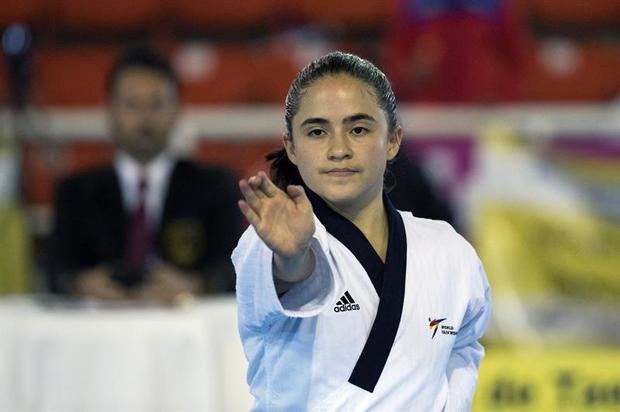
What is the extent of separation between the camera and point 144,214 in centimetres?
429

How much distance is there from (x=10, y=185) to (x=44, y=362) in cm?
176

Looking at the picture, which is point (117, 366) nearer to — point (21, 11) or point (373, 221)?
point (373, 221)

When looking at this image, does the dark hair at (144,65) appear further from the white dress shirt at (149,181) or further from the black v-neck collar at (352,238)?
the black v-neck collar at (352,238)

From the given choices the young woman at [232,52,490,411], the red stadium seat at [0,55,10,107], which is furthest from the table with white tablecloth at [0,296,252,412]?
the red stadium seat at [0,55,10,107]

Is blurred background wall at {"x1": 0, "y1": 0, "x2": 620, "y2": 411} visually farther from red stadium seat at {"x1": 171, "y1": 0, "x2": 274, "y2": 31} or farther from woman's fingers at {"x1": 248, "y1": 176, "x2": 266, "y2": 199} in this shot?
woman's fingers at {"x1": 248, "y1": 176, "x2": 266, "y2": 199}

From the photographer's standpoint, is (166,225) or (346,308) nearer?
(346,308)

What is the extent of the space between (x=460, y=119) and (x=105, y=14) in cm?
269

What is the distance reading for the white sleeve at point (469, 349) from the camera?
2449mm

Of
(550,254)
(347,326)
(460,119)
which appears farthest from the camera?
(460,119)

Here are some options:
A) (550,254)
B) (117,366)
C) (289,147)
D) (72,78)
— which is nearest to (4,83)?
(72,78)

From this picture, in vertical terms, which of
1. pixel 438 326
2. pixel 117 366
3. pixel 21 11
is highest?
pixel 21 11

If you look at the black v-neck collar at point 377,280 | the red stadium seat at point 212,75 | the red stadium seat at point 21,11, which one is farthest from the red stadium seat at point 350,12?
the black v-neck collar at point 377,280

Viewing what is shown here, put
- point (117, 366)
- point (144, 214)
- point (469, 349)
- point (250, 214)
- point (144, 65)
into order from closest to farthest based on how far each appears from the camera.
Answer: point (250, 214)
point (469, 349)
point (117, 366)
point (144, 214)
point (144, 65)

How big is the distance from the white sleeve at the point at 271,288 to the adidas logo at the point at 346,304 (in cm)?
4
